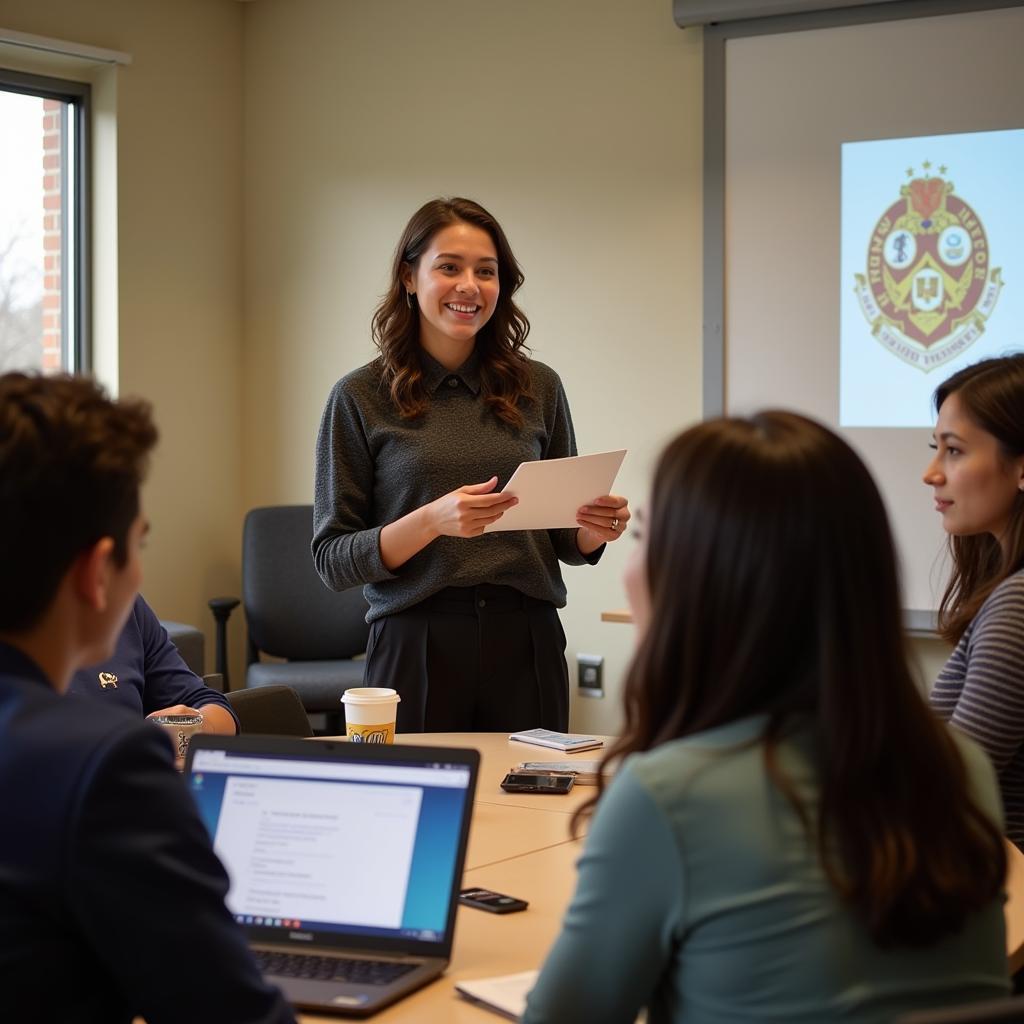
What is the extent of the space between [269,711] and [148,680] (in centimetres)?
26

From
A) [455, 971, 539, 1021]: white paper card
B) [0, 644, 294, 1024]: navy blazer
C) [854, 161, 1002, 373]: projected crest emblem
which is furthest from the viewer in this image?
[854, 161, 1002, 373]: projected crest emblem

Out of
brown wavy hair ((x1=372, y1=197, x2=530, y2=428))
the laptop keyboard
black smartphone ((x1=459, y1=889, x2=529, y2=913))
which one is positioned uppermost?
brown wavy hair ((x1=372, y1=197, x2=530, y2=428))

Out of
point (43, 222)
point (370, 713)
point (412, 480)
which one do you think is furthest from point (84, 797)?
point (43, 222)

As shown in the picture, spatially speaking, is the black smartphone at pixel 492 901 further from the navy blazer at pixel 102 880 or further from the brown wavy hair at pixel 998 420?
the brown wavy hair at pixel 998 420

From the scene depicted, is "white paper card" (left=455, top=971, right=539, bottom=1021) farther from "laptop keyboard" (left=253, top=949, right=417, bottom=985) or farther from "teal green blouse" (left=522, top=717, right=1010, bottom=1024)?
"teal green blouse" (left=522, top=717, right=1010, bottom=1024)

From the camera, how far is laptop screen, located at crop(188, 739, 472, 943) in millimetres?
1442

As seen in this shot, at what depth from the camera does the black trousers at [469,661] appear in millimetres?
2674

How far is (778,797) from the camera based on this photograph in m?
1.06

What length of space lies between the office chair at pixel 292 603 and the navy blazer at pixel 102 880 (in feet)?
11.9

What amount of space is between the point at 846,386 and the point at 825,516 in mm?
3184

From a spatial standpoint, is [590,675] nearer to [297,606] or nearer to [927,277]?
[297,606]

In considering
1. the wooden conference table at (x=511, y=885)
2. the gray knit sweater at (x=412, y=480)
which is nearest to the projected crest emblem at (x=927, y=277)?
the gray knit sweater at (x=412, y=480)

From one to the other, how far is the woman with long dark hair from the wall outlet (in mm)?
3498

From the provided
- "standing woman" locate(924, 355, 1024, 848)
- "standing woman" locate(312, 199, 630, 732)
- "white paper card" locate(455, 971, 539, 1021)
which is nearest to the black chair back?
"standing woman" locate(312, 199, 630, 732)
